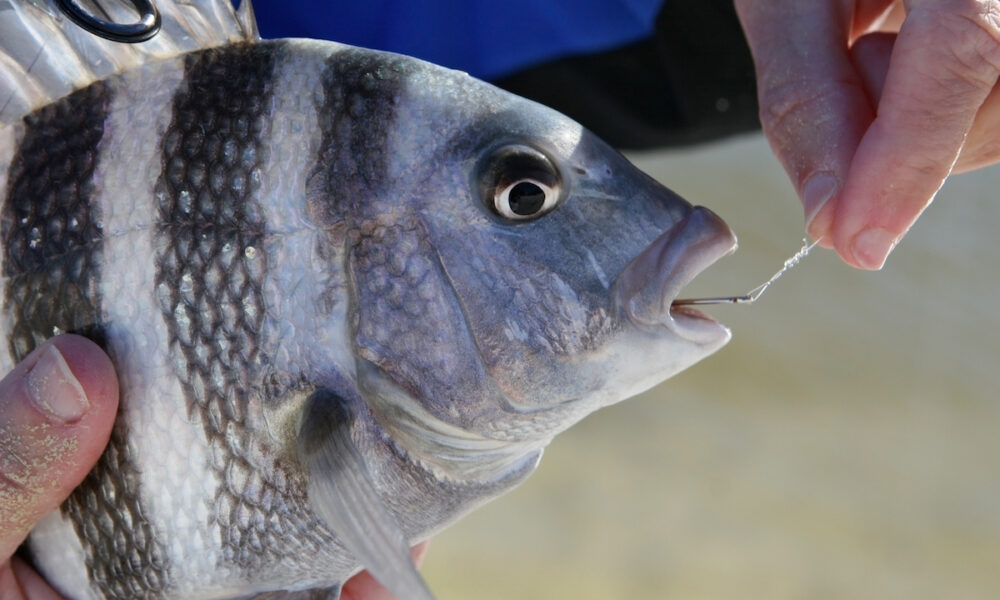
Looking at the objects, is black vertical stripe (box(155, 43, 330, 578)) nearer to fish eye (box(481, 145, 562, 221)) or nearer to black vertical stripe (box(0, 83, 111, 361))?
black vertical stripe (box(0, 83, 111, 361))

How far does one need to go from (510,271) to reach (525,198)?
75mm

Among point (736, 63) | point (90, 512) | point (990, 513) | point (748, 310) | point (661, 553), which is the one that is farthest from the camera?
point (748, 310)

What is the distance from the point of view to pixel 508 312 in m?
0.94

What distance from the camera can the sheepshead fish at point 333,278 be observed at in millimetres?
938

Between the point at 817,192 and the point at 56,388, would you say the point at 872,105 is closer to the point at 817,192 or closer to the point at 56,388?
the point at 817,192

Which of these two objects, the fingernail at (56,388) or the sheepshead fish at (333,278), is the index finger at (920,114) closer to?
the sheepshead fish at (333,278)

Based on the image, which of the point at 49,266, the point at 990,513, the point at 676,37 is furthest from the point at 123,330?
the point at 990,513

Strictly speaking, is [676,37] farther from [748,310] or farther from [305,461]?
[748,310]

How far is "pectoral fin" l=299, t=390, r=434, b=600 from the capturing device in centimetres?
89

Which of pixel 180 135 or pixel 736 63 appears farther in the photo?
pixel 736 63

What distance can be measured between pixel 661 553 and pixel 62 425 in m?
2.23

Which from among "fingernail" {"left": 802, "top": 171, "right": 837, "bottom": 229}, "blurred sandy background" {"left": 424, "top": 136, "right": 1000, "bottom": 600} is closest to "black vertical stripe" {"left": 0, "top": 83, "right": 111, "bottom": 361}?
"fingernail" {"left": 802, "top": 171, "right": 837, "bottom": 229}

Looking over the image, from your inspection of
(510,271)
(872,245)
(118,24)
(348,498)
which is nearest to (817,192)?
(872,245)

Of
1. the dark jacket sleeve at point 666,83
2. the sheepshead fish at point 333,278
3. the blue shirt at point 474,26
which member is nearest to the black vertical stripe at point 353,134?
the sheepshead fish at point 333,278
